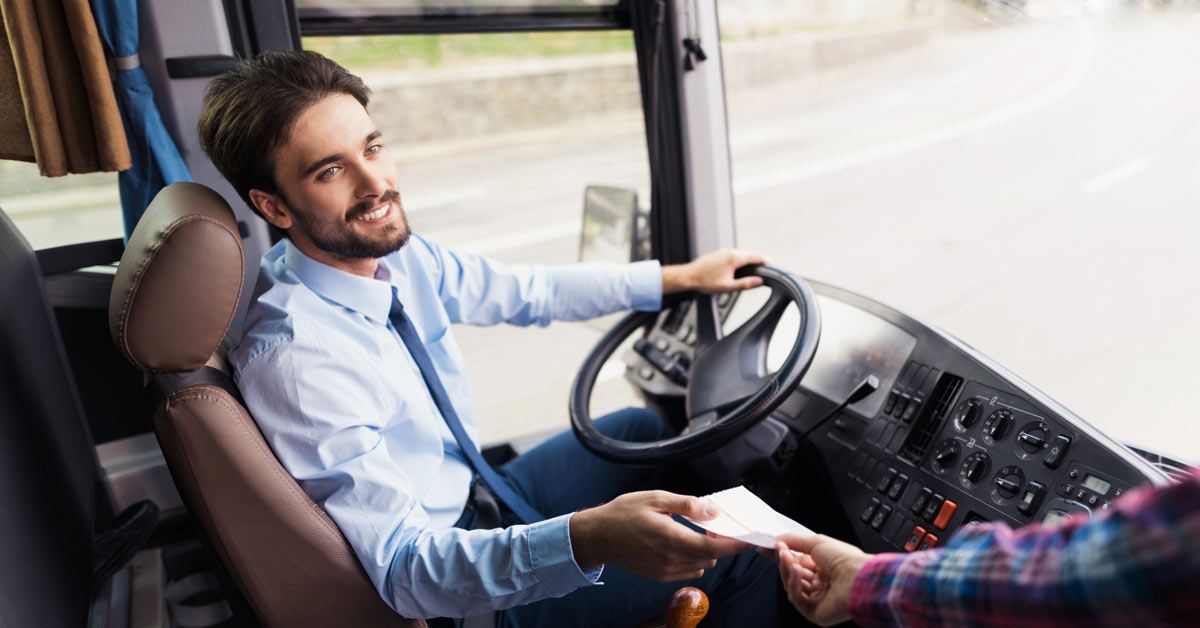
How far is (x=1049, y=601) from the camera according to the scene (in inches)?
25.7

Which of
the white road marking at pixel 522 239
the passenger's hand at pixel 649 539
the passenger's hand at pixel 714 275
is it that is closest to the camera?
the passenger's hand at pixel 649 539

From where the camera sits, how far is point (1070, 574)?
25.2 inches

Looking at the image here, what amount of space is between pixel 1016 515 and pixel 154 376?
4.39 feet

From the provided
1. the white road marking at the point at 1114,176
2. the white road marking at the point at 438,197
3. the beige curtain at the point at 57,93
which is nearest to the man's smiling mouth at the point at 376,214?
the beige curtain at the point at 57,93

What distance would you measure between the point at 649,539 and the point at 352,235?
76 centimetres

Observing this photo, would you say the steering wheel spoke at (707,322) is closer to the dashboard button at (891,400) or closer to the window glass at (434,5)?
the dashboard button at (891,400)

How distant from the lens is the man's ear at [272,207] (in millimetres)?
1354

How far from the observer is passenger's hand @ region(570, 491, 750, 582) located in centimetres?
102

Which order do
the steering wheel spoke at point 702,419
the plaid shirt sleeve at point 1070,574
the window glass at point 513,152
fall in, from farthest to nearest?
the window glass at point 513,152 < the steering wheel spoke at point 702,419 < the plaid shirt sleeve at point 1070,574

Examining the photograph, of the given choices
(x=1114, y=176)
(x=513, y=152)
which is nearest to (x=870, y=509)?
(x=1114, y=176)

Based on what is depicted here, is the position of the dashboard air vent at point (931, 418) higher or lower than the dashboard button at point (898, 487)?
higher

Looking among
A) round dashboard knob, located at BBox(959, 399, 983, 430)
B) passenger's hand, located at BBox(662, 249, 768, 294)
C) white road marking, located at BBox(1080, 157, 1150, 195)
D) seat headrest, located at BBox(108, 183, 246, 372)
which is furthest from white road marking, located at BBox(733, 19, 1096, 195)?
seat headrest, located at BBox(108, 183, 246, 372)

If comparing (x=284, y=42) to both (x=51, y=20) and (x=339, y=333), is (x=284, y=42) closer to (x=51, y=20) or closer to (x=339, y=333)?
(x=51, y=20)

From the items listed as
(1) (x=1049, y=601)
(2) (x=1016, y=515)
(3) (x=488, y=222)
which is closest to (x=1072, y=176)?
(2) (x=1016, y=515)
